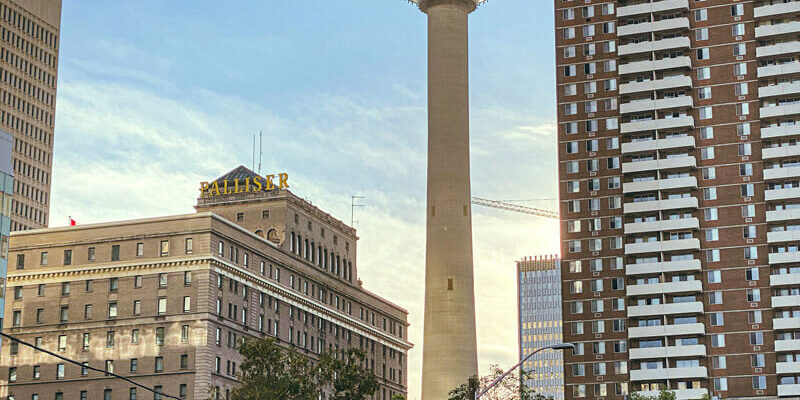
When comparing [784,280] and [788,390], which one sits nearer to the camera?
[788,390]

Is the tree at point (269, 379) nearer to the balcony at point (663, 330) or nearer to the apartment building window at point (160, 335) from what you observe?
the apartment building window at point (160, 335)

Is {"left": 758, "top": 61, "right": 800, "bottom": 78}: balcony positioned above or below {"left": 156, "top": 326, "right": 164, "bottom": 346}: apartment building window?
above

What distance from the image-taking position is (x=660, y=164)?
177750mm

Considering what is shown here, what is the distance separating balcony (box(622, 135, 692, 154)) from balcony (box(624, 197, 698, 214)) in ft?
25.4

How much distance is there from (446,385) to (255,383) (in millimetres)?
60145

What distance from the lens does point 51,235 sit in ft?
556

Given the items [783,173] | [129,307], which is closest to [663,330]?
[783,173]

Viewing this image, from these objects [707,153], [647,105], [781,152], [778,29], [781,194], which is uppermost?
[778,29]

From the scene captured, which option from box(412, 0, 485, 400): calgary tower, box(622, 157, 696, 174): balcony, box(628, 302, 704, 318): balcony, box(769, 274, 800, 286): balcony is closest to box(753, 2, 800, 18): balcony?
box(622, 157, 696, 174): balcony

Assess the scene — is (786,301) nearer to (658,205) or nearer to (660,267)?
(660,267)

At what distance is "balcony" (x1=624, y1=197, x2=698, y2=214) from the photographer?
573ft

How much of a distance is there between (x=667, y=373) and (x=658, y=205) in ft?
80.2

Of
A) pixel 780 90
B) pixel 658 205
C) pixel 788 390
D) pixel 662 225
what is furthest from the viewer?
pixel 658 205

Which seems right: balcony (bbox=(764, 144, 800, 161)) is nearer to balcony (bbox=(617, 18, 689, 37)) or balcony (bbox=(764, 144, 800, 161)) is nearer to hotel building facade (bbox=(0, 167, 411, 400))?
balcony (bbox=(617, 18, 689, 37))
